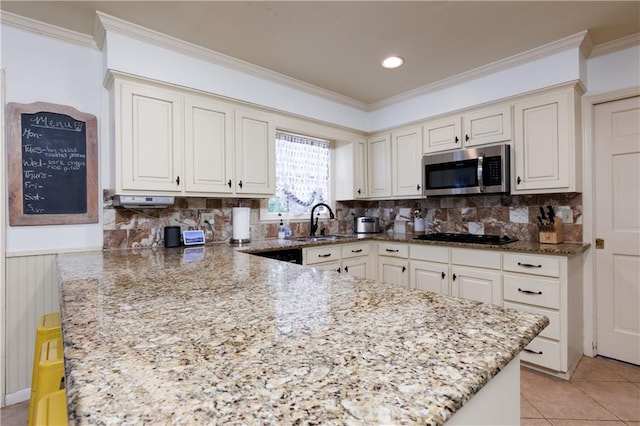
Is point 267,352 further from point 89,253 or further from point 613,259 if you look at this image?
point 613,259

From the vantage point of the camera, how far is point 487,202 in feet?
10.4

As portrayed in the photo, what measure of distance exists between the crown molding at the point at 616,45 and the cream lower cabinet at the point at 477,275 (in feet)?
5.86

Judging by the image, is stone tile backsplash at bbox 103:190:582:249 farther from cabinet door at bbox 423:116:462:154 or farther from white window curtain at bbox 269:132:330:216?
cabinet door at bbox 423:116:462:154

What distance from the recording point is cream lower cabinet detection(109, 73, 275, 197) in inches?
86.6

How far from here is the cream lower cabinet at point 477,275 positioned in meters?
2.52

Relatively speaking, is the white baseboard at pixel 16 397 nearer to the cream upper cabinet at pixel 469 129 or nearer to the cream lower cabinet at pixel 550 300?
the cream lower cabinet at pixel 550 300

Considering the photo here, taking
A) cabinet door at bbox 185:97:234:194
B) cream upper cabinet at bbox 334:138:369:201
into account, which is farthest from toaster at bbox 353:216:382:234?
cabinet door at bbox 185:97:234:194

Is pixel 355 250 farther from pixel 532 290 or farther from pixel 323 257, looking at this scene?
pixel 532 290

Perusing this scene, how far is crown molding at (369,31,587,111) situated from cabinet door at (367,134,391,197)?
1.44 ft

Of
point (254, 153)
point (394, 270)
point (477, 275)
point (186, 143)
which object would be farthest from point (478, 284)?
point (186, 143)

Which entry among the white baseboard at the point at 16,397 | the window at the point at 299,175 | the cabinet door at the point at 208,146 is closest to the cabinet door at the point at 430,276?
the window at the point at 299,175

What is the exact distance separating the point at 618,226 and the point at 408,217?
72.7 inches

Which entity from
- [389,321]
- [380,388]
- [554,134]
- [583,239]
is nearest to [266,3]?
[389,321]

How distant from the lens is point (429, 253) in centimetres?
294
